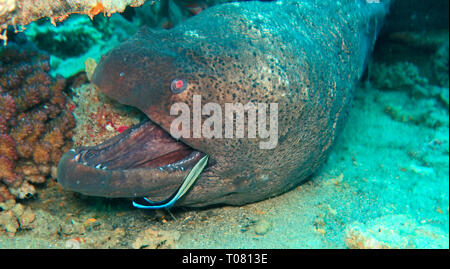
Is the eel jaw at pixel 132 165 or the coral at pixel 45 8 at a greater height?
the coral at pixel 45 8

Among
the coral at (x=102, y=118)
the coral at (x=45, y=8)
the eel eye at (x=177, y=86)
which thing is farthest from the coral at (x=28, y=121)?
the eel eye at (x=177, y=86)

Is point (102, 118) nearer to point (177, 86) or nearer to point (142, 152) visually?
point (142, 152)

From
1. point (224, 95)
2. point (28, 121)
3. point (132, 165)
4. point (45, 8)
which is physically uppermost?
point (45, 8)

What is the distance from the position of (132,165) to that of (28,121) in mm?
1386

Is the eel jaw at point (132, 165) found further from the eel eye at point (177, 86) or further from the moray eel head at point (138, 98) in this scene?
the eel eye at point (177, 86)

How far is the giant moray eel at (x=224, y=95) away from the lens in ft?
7.14

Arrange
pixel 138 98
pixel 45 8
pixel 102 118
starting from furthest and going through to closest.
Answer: pixel 102 118
pixel 45 8
pixel 138 98

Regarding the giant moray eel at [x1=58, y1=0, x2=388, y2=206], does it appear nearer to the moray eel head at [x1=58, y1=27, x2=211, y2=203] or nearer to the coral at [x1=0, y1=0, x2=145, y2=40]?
the moray eel head at [x1=58, y1=27, x2=211, y2=203]

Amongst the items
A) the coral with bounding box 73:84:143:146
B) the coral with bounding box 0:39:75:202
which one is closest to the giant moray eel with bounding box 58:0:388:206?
the coral with bounding box 73:84:143:146

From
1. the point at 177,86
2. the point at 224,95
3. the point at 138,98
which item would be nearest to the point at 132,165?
the point at 138,98

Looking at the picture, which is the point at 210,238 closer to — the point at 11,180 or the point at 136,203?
the point at 136,203

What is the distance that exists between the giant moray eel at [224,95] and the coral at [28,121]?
895mm

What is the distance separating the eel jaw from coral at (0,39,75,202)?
89 cm

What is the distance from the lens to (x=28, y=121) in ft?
9.74
